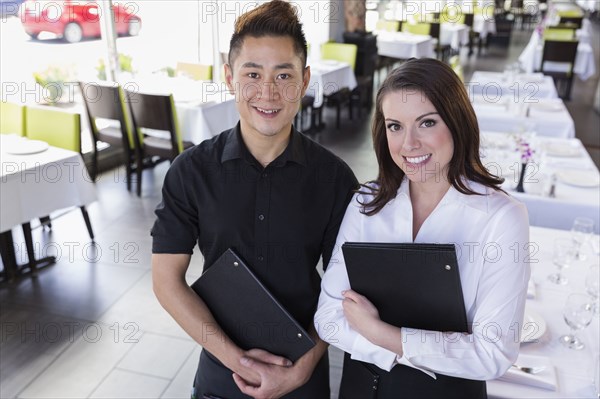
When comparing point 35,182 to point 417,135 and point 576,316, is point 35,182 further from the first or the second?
point 576,316

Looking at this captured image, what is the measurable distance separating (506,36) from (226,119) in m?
11.8

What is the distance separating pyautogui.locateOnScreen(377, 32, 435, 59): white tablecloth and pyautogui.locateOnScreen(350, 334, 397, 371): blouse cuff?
767cm

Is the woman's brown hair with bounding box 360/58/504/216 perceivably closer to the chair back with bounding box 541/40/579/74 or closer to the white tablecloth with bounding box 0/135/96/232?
the white tablecloth with bounding box 0/135/96/232

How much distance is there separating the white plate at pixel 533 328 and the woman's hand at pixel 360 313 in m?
0.71

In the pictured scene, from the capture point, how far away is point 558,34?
9188 mm

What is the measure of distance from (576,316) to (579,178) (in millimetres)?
1729

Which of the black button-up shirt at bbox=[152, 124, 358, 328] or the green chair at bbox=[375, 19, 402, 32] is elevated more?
the green chair at bbox=[375, 19, 402, 32]

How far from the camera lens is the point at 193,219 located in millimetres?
1348

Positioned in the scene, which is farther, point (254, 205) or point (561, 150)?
point (561, 150)

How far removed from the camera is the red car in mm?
5508

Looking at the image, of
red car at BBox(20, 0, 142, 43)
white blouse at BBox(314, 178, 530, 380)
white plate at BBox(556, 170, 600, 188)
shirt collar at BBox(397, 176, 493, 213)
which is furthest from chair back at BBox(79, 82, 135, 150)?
shirt collar at BBox(397, 176, 493, 213)

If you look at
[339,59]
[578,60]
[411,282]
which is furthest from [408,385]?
[578,60]

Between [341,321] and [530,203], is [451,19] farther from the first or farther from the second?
[341,321]

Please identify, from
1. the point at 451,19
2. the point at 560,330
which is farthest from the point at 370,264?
the point at 451,19
